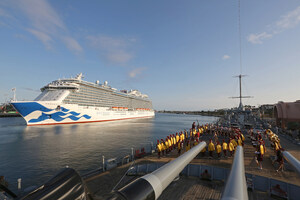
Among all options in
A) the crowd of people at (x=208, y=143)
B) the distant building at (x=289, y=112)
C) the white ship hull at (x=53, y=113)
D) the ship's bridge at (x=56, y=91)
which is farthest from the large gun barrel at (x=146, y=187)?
the ship's bridge at (x=56, y=91)

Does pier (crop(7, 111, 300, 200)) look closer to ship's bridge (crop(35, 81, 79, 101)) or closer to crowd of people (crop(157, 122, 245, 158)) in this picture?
crowd of people (crop(157, 122, 245, 158))

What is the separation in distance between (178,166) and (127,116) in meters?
71.1

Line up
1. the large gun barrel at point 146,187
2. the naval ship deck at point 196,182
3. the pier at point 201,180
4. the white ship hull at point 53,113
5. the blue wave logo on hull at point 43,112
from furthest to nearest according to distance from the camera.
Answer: the white ship hull at point 53,113 → the blue wave logo on hull at point 43,112 → the naval ship deck at point 196,182 → the pier at point 201,180 → the large gun barrel at point 146,187

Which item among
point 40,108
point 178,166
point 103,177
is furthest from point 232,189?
point 40,108

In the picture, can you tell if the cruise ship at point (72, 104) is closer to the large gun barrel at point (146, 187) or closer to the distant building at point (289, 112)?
the large gun barrel at point (146, 187)

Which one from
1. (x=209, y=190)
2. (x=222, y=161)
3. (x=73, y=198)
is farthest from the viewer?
(x=222, y=161)

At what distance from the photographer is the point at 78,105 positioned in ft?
154

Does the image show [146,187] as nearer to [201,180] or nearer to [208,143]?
[201,180]

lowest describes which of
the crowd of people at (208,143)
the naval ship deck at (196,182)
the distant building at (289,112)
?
the naval ship deck at (196,182)

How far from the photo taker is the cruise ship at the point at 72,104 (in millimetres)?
38312

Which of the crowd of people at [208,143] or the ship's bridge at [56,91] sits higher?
the ship's bridge at [56,91]

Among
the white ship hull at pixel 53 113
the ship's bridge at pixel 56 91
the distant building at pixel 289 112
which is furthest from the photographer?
the ship's bridge at pixel 56 91

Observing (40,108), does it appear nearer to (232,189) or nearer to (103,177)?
(103,177)

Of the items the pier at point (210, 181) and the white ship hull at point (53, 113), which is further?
the white ship hull at point (53, 113)
